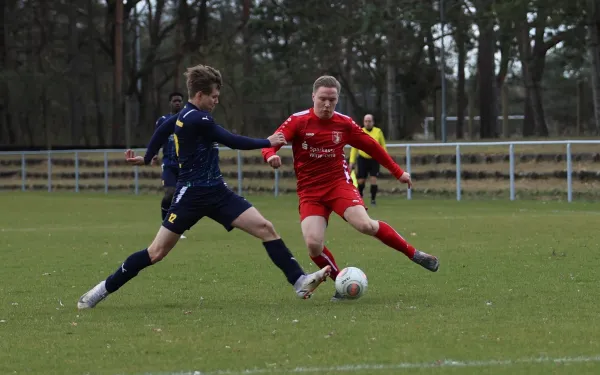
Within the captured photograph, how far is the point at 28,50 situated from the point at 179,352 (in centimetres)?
4609

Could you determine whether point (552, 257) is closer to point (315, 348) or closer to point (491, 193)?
point (315, 348)

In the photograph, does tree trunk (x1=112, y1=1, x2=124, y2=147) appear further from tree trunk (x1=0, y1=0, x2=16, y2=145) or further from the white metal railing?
the white metal railing

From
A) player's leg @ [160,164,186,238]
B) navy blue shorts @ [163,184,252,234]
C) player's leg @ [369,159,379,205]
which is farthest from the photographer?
player's leg @ [369,159,379,205]

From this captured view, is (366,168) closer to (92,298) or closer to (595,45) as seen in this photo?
(595,45)

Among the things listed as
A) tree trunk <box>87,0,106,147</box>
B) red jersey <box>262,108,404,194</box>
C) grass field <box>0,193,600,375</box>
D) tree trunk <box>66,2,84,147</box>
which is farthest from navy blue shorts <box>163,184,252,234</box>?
tree trunk <box>66,2,84,147</box>

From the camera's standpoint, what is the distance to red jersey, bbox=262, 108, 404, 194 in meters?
10.4

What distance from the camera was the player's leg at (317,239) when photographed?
10209 mm

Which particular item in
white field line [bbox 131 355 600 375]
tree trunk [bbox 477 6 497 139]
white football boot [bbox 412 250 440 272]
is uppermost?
tree trunk [bbox 477 6 497 139]

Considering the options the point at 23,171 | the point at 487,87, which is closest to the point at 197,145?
the point at 487,87

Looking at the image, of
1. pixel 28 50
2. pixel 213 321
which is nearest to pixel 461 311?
→ pixel 213 321

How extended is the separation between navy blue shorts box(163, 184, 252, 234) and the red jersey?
3.03 feet

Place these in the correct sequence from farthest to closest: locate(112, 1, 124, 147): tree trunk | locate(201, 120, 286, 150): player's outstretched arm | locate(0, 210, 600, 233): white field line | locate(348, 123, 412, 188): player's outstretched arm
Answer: locate(112, 1, 124, 147): tree trunk → locate(0, 210, 600, 233): white field line → locate(348, 123, 412, 188): player's outstretched arm → locate(201, 120, 286, 150): player's outstretched arm

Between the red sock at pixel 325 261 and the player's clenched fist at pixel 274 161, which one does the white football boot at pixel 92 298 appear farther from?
the red sock at pixel 325 261

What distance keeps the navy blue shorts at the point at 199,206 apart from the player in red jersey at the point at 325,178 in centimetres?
82
